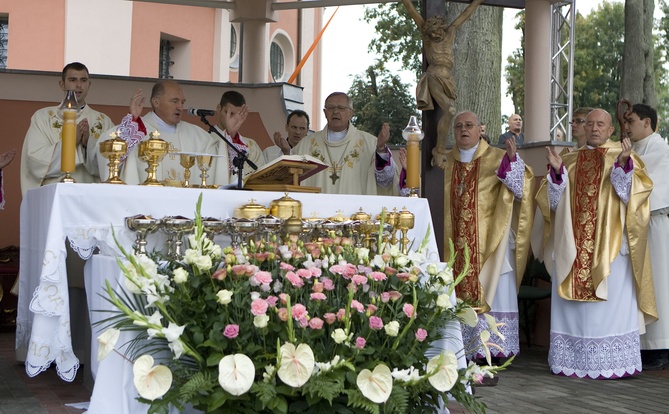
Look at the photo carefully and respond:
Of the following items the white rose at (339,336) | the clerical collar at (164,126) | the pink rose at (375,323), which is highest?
the clerical collar at (164,126)

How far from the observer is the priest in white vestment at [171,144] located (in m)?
5.93

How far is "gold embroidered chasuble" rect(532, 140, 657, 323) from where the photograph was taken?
7098 millimetres

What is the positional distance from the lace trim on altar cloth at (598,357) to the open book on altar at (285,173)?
264cm

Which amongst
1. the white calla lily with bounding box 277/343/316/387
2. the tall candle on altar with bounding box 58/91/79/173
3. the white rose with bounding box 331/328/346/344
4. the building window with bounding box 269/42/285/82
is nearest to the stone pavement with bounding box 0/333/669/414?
the tall candle on altar with bounding box 58/91/79/173

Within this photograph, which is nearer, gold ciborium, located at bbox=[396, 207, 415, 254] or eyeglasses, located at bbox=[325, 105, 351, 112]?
gold ciborium, located at bbox=[396, 207, 415, 254]

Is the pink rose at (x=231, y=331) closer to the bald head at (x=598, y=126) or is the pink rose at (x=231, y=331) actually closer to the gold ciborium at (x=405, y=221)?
the gold ciborium at (x=405, y=221)

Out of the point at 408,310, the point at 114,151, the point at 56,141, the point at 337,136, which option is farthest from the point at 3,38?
the point at 408,310

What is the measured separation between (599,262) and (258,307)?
3.92m

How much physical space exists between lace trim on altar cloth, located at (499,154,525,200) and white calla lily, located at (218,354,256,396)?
3746mm

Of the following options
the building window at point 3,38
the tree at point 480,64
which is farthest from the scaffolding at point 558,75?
the building window at point 3,38

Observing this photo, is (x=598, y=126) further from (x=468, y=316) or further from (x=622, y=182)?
(x=468, y=316)

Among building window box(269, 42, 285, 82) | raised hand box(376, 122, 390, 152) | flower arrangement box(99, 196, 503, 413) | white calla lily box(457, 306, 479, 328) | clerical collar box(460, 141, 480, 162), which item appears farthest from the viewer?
building window box(269, 42, 285, 82)

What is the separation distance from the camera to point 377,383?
3762 mm

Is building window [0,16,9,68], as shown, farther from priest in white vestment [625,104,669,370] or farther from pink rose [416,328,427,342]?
pink rose [416,328,427,342]
